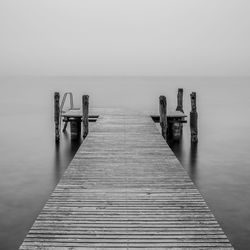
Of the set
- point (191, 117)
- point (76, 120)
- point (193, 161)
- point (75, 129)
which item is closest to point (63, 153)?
point (76, 120)

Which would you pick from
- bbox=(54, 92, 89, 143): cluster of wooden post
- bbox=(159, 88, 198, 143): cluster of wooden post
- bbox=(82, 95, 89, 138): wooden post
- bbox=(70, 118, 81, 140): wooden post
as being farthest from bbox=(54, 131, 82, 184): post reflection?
bbox=(159, 88, 198, 143): cluster of wooden post

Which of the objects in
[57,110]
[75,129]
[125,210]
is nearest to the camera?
[125,210]

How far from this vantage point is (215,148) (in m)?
17.2

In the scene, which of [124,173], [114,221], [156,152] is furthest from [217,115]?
[114,221]

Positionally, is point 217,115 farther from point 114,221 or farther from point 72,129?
point 114,221

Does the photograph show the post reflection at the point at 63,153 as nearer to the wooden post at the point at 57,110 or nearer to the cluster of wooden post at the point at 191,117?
the wooden post at the point at 57,110

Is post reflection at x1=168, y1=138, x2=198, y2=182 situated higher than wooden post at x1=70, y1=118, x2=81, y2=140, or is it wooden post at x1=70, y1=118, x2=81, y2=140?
wooden post at x1=70, y1=118, x2=81, y2=140

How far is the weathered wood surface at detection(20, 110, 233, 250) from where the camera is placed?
4041 mm

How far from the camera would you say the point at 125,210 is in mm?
4945

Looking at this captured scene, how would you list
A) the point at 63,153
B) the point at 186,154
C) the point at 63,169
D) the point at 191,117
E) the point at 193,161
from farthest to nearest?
the point at 191,117
the point at 63,153
the point at 186,154
the point at 193,161
the point at 63,169

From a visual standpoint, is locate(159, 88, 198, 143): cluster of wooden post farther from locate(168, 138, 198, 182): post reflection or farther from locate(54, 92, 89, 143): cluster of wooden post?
locate(54, 92, 89, 143): cluster of wooden post

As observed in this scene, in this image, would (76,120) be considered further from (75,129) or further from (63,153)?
(63,153)

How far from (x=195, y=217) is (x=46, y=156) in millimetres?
11381

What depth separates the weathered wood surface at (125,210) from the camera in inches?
159
